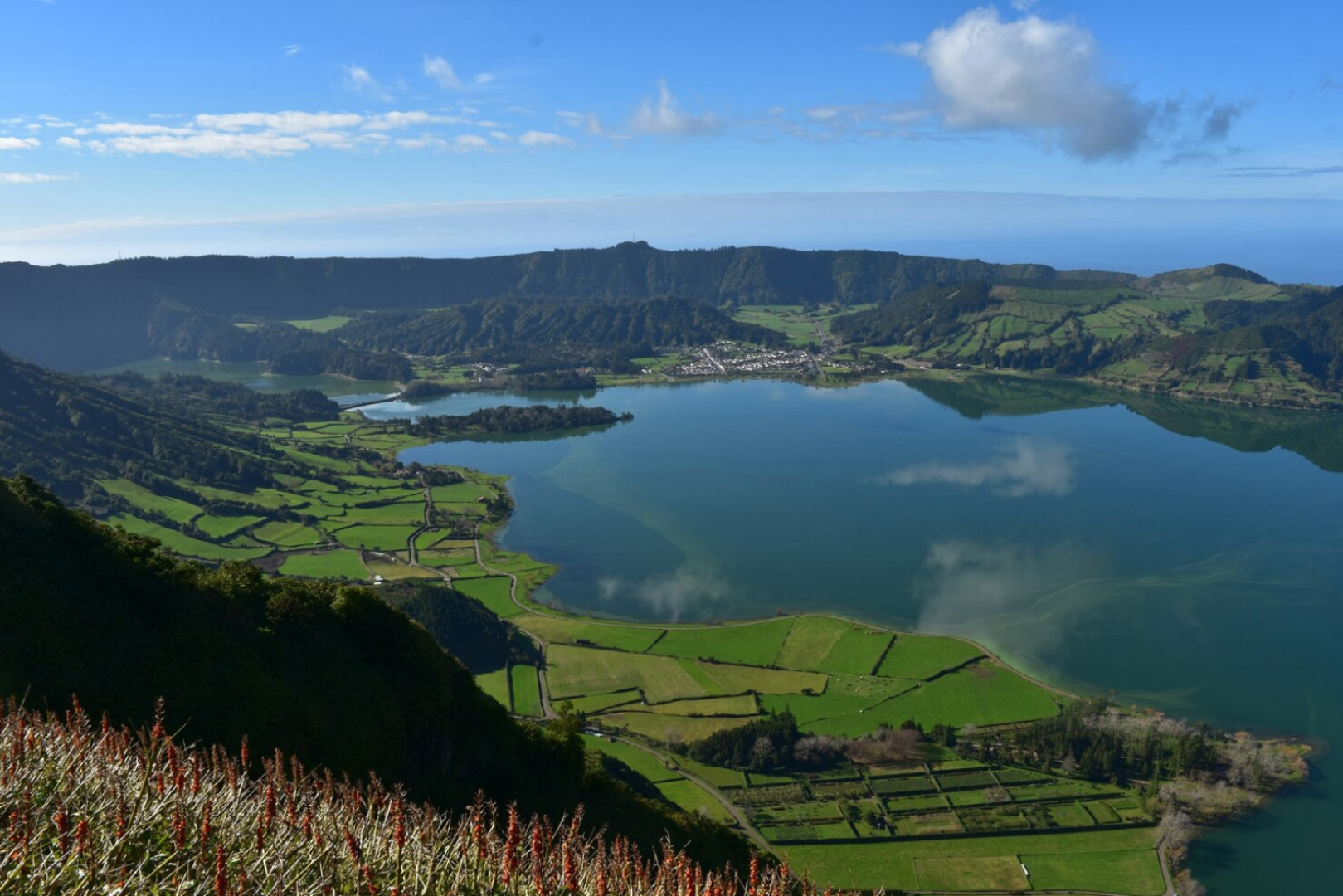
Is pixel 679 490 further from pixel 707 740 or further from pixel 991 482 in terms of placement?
pixel 707 740

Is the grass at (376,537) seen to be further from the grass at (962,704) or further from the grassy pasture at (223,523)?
the grass at (962,704)

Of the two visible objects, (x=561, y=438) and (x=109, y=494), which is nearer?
(x=109, y=494)

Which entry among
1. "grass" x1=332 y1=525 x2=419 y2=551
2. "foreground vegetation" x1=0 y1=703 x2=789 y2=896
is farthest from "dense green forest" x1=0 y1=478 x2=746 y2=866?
"grass" x1=332 y1=525 x2=419 y2=551

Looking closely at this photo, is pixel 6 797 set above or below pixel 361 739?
above

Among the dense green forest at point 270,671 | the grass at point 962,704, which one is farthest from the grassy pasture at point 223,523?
the grass at point 962,704

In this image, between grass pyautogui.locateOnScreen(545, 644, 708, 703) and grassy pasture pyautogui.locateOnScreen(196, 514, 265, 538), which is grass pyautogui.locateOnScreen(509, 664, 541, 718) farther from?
grassy pasture pyautogui.locateOnScreen(196, 514, 265, 538)

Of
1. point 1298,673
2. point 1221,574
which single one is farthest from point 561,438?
point 1298,673
